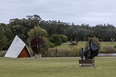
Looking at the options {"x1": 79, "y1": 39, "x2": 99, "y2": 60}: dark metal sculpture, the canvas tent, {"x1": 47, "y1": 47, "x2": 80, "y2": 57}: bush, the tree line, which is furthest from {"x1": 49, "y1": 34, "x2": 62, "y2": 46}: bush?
{"x1": 79, "y1": 39, "x2": 99, "y2": 60}: dark metal sculpture

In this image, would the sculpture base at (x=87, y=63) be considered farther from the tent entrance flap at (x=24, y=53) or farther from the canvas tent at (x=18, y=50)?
the tent entrance flap at (x=24, y=53)

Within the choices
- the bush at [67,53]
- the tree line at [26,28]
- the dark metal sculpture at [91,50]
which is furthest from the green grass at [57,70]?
the tree line at [26,28]

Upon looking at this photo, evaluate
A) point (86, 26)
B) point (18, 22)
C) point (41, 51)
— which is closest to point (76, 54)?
point (41, 51)

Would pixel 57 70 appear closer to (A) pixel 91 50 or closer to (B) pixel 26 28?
(A) pixel 91 50

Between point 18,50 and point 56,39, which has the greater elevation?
point 56,39

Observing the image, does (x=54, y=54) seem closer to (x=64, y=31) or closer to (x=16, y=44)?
(x=16, y=44)

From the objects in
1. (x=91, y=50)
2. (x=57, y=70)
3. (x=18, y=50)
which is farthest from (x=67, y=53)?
(x=57, y=70)

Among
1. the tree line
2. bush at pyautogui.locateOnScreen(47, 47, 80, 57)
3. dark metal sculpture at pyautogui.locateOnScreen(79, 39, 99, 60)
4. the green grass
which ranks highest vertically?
the tree line

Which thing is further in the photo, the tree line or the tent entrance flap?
the tree line

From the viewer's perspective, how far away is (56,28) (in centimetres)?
7969

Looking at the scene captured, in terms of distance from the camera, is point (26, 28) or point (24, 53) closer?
point (24, 53)

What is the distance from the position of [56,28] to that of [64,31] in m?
3.59

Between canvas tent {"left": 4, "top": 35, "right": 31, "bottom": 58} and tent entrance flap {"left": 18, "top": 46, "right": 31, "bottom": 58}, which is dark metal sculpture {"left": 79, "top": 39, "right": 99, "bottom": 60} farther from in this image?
tent entrance flap {"left": 18, "top": 46, "right": 31, "bottom": 58}

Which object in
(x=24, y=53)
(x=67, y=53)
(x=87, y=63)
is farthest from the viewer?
(x=67, y=53)
